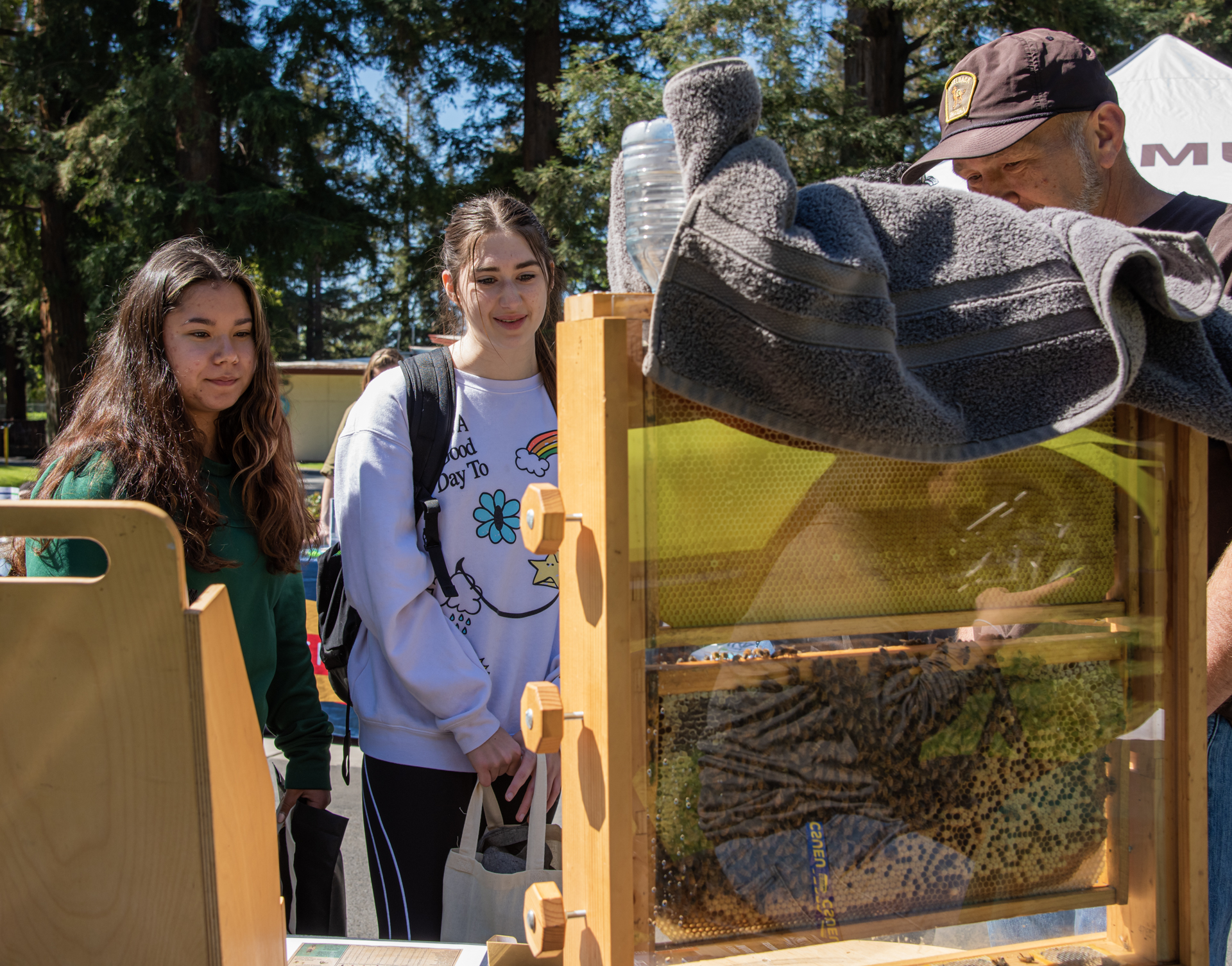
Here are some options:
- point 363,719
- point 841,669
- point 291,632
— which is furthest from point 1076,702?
point 291,632

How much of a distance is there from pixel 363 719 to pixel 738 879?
1.06 meters

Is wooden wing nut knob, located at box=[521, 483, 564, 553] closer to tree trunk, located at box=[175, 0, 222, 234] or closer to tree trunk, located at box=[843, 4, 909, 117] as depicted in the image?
tree trunk, located at box=[843, 4, 909, 117]

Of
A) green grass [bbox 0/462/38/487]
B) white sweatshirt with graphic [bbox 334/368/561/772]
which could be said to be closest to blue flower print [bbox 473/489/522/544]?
white sweatshirt with graphic [bbox 334/368/561/772]

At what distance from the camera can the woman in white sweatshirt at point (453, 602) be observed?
1828 mm

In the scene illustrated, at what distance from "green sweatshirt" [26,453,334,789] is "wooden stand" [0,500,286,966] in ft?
1.41

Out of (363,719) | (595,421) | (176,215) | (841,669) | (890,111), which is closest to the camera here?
(595,421)

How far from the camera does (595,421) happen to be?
1.02 metres

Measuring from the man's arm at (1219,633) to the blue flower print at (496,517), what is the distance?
1.25m

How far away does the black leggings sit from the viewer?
6.05 feet

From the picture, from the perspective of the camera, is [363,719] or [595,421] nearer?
[595,421]

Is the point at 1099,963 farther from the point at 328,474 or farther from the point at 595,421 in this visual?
the point at 328,474

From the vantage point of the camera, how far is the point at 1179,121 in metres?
4.05

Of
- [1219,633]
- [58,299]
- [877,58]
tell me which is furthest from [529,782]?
[58,299]

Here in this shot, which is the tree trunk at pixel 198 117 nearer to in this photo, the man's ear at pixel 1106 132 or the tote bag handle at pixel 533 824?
the tote bag handle at pixel 533 824
